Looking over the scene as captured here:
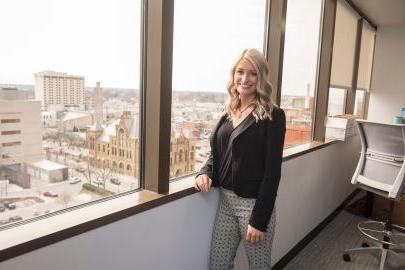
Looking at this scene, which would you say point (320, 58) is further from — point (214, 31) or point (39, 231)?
point (39, 231)

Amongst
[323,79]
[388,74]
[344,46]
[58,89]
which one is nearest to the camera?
[58,89]

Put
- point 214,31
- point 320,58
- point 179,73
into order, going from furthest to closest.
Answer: point 320,58 < point 214,31 < point 179,73

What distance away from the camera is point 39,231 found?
1.05m

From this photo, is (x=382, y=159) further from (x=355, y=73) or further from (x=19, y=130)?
(x=19, y=130)

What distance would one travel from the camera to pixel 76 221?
114 centimetres

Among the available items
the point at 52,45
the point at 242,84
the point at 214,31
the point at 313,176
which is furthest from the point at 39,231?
the point at 313,176

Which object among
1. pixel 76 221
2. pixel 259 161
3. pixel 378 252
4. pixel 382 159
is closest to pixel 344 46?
pixel 382 159

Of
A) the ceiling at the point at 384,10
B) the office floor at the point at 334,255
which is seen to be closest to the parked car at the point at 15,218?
the office floor at the point at 334,255

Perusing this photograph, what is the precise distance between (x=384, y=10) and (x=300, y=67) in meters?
1.98

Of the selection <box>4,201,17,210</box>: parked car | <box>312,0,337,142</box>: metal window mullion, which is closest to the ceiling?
<box>312,0,337,142</box>: metal window mullion

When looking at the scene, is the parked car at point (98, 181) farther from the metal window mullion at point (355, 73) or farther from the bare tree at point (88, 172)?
the metal window mullion at point (355, 73)

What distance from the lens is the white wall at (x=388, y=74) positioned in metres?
5.04

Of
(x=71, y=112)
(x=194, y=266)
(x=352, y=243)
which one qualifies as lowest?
(x=352, y=243)

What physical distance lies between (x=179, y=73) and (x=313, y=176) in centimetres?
191
